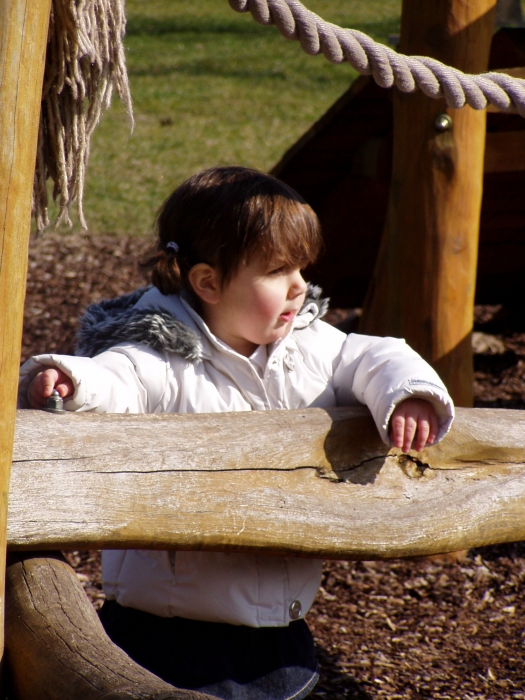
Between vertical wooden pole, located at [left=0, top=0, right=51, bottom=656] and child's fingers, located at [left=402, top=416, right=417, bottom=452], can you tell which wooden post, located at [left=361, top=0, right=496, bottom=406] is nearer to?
child's fingers, located at [left=402, top=416, right=417, bottom=452]

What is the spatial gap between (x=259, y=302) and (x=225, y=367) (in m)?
0.18

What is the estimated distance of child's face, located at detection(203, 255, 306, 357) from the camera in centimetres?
208

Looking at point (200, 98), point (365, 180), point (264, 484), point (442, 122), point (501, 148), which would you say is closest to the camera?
point (264, 484)

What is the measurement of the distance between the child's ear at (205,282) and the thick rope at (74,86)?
0.45m

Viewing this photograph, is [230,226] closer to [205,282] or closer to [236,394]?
[205,282]

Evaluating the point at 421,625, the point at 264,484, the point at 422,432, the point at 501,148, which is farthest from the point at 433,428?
the point at 501,148

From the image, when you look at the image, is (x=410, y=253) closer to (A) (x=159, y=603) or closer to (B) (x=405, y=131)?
(B) (x=405, y=131)

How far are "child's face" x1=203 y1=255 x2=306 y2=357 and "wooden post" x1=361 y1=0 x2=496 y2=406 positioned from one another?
1453mm

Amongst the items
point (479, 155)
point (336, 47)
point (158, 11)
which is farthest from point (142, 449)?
point (158, 11)

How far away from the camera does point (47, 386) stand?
1718 mm

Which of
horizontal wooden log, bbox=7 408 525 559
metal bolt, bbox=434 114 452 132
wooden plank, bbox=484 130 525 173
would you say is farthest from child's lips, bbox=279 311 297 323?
wooden plank, bbox=484 130 525 173

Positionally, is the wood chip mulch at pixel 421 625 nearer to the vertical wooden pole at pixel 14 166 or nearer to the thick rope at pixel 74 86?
the thick rope at pixel 74 86

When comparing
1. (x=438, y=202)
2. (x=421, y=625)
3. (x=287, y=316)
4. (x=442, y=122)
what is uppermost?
(x=442, y=122)

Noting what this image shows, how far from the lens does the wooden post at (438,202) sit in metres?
3.29
